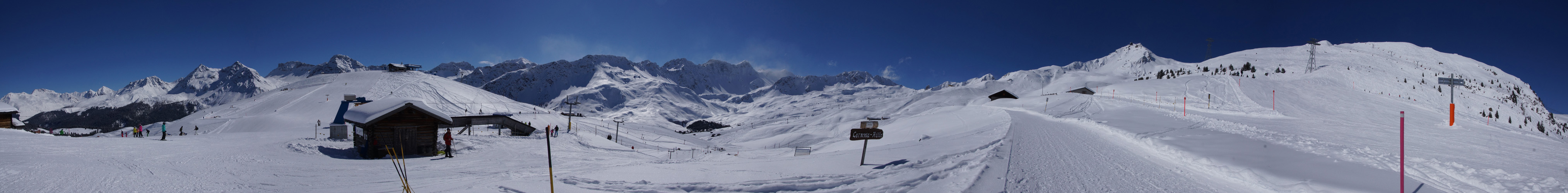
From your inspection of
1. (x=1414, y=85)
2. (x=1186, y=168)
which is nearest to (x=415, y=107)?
(x=1186, y=168)

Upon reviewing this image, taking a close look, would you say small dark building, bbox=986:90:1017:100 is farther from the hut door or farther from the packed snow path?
the hut door

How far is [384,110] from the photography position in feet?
57.5

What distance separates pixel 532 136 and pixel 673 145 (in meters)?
15.5

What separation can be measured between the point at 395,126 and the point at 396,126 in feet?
0.11

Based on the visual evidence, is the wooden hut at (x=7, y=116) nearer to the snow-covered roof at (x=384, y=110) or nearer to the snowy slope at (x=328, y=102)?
the snowy slope at (x=328, y=102)

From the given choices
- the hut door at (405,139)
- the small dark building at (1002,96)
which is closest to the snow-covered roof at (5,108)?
the hut door at (405,139)

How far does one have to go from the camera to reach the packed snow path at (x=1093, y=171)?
7848 mm

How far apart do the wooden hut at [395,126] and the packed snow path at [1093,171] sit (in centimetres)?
1790

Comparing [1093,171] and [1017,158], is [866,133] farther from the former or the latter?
[1093,171]

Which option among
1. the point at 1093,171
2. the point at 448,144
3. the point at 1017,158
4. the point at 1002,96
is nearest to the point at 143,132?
the point at 448,144

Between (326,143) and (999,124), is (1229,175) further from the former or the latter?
(326,143)

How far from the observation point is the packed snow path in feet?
25.7

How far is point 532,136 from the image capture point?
27125mm

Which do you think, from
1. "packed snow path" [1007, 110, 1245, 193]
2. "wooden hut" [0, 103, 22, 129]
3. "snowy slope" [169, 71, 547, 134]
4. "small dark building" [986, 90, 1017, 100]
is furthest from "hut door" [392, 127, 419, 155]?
"small dark building" [986, 90, 1017, 100]
